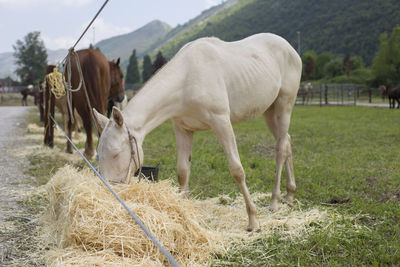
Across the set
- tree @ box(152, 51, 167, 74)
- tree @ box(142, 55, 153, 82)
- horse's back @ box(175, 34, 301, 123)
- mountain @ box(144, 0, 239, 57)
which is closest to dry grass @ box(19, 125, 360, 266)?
horse's back @ box(175, 34, 301, 123)

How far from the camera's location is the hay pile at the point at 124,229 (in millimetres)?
2287

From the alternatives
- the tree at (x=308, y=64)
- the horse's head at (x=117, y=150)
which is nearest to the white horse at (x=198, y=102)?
the horse's head at (x=117, y=150)

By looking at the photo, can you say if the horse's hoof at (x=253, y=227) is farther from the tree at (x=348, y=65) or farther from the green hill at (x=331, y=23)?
the green hill at (x=331, y=23)

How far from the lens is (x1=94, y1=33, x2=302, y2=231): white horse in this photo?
2684mm

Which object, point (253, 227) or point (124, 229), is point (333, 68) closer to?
point (253, 227)

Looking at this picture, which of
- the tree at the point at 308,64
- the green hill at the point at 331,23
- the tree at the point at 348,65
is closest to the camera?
the tree at the point at 348,65

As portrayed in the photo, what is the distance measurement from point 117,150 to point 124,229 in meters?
0.59

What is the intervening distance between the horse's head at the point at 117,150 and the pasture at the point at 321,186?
0.84m

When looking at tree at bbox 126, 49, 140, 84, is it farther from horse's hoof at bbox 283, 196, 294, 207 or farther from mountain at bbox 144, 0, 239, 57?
horse's hoof at bbox 283, 196, 294, 207

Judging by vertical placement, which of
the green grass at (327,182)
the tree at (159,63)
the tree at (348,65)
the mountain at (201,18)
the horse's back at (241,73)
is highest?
the mountain at (201,18)

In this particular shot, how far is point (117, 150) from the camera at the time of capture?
261 cm

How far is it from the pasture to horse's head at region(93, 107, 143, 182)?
843 mm

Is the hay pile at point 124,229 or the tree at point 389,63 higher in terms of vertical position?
the tree at point 389,63

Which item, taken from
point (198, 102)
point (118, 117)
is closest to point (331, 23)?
point (198, 102)
